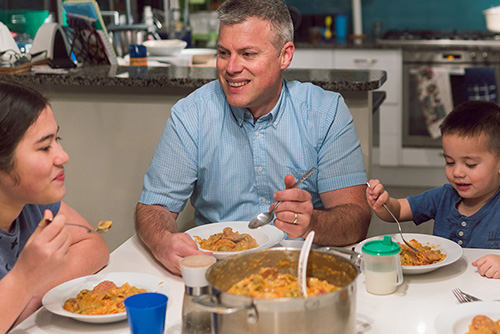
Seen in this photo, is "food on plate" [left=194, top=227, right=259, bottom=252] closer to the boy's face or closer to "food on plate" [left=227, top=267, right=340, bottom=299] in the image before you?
"food on plate" [left=227, top=267, right=340, bottom=299]

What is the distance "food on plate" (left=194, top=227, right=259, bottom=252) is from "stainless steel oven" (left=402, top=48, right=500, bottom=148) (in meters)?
3.25

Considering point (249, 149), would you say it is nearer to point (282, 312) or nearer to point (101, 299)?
point (101, 299)

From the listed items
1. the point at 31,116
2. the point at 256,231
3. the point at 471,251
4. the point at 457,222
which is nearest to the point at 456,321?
the point at 471,251

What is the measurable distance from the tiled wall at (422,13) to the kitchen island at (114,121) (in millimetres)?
2723

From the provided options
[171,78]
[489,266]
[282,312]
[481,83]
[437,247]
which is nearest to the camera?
[282,312]

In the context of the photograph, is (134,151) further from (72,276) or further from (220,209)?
(72,276)

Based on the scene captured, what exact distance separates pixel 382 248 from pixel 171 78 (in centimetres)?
148

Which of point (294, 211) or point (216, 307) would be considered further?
point (294, 211)

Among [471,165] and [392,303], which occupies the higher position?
[471,165]

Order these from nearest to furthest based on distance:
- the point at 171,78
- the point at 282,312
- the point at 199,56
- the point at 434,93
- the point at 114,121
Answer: the point at 282,312 < the point at 171,78 < the point at 114,121 < the point at 199,56 < the point at 434,93

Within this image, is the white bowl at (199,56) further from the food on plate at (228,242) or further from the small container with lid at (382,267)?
the small container with lid at (382,267)

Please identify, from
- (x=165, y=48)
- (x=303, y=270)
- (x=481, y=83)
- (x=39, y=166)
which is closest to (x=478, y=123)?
(x=303, y=270)

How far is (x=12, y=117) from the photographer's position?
1.29 m

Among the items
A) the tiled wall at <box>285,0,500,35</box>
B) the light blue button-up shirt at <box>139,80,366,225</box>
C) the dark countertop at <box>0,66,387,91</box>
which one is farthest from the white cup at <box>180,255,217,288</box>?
the tiled wall at <box>285,0,500,35</box>
